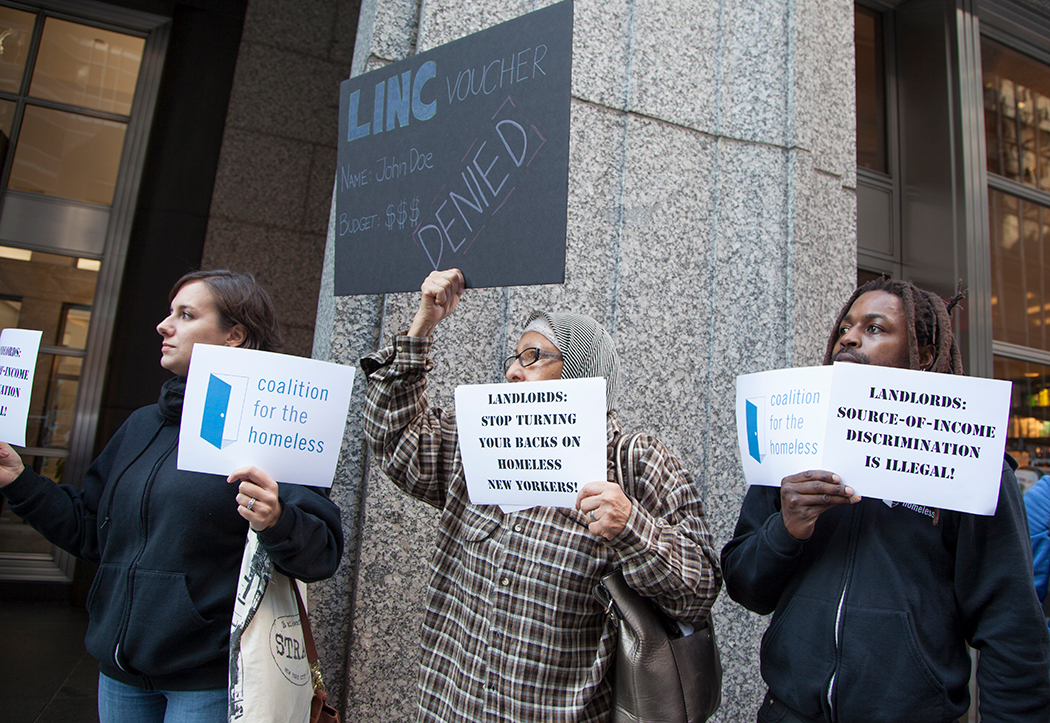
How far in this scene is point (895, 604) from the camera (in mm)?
1611

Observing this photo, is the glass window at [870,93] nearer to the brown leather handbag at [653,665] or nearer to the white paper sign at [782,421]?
the white paper sign at [782,421]

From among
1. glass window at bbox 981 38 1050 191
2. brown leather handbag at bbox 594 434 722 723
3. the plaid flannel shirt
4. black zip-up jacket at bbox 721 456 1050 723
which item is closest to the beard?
black zip-up jacket at bbox 721 456 1050 723

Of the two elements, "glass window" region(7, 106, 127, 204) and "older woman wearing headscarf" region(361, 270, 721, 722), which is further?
"glass window" region(7, 106, 127, 204)

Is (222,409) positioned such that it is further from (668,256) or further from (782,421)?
(668,256)

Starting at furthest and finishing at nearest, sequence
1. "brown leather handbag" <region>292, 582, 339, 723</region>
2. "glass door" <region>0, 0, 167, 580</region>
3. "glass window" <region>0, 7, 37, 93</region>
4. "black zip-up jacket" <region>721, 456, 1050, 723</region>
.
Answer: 1. "glass window" <region>0, 7, 37, 93</region>
2. "glass door" <region>0, 0, 167, 580</region>
3. "brown leather handbag" <region>292, 582, 339, 723</region>
4. "black zip-up jacket" <region>721, 456, 1050, 723</region>

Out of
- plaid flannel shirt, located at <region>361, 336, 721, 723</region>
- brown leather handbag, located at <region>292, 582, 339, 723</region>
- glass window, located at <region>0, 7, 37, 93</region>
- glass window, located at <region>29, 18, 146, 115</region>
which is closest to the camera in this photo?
plaid flannel shirt, located at <region>361, 336, 721, 723</region>

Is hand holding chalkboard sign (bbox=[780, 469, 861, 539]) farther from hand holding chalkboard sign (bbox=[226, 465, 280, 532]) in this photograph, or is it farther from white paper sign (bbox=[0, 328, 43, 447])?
white paper sign (bbox=[0, 328, 43, 447])

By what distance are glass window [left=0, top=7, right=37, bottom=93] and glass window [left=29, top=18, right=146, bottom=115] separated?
9cm

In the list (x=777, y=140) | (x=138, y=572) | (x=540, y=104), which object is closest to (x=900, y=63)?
(x=777, y=140)

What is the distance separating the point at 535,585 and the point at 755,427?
73 cm

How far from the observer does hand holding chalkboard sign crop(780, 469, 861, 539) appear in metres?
1.61

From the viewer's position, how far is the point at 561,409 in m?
1.71

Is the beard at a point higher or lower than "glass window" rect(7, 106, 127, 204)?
lower

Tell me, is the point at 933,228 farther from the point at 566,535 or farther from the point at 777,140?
the point at 566,535
